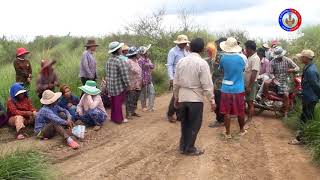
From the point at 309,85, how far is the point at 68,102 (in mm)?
4791

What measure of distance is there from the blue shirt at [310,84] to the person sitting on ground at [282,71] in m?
2.02

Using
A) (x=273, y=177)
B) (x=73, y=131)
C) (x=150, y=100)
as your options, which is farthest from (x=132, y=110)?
(x=273, y=177)

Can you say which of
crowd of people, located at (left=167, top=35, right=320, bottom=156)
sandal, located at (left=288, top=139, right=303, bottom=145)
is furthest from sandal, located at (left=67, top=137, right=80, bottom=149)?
sandal, located at (left=288, top=139, right=303, bottom=145)

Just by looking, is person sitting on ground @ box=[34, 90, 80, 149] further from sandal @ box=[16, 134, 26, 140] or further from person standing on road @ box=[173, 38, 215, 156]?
person standing on road @ box=[173, 38, 215, 156]

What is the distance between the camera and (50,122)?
28.5 ft

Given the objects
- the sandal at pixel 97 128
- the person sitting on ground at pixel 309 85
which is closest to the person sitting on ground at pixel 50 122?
the sandal at pixel 97 128

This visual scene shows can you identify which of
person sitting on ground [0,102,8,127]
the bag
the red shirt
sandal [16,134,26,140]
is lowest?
sandal [16,134,26,140]

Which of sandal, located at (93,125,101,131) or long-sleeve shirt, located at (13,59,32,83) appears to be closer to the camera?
sandal, located at (93,125,101,131)

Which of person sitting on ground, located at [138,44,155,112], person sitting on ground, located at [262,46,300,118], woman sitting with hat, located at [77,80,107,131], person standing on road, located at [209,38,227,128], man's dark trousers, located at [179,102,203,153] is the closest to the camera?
man's dark trousers, located at [179,102,203,153]

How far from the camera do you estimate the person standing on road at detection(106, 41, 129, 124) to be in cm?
997

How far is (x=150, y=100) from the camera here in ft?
37.5

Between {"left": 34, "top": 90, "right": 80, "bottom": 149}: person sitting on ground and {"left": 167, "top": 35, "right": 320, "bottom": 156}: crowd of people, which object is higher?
{"left": 167, "top": 35, "right": 320, "bottom": 156}: crowd of people

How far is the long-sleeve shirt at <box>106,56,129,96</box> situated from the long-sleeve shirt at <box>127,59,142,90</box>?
1.09 feet

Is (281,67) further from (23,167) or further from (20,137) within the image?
(23,167)
